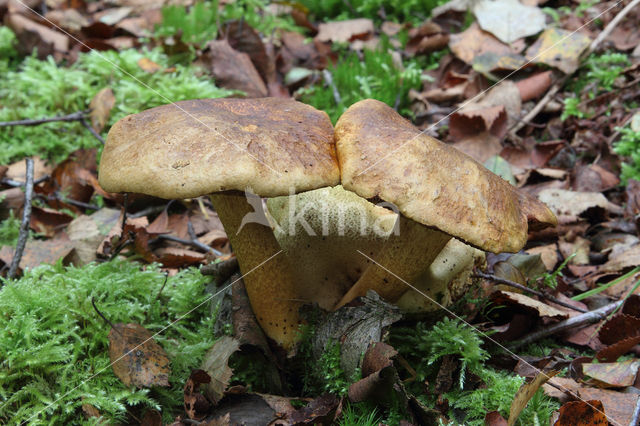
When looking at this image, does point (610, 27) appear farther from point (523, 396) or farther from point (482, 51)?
point (523, 396)

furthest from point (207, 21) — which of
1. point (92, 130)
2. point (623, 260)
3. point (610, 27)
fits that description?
point (623, 260)

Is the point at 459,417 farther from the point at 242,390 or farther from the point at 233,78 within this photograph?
the point at 233,78

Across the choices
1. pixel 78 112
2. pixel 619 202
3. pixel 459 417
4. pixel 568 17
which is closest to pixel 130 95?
pixel 78 112

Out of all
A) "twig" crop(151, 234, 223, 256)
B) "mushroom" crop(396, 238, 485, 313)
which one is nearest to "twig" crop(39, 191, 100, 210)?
"twig" crop(151, 234, 223, 256)

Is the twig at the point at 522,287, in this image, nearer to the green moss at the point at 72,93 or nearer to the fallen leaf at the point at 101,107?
the green moss at the point at 72,93

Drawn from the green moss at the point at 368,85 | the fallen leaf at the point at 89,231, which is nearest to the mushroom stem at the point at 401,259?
the fallen leaf at the point at 89,231

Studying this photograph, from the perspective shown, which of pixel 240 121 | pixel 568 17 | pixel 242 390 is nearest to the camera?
pixel 240 121
